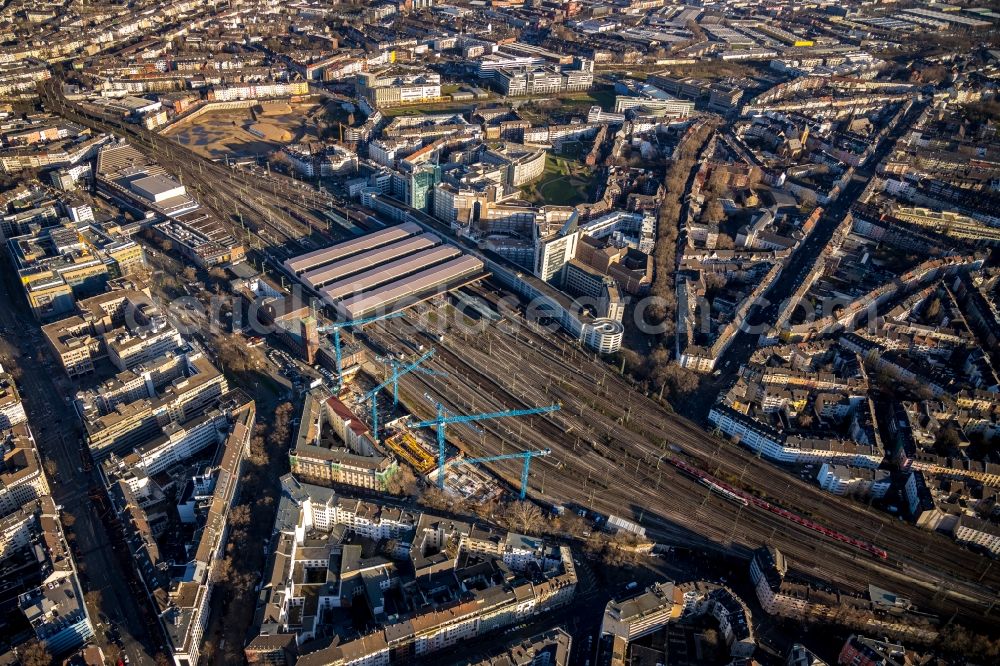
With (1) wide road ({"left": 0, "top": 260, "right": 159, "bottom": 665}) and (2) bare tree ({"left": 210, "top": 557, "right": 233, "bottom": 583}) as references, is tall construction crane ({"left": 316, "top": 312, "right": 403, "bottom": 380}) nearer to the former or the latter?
(2) bare tree ({"left": 210, "top": 557, "right": 233, "bottom": 583})

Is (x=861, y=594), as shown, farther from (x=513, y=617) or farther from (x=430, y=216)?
(x=430, y=216)

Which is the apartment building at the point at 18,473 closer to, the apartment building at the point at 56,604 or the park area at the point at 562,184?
the apartment building at the point at 56,604

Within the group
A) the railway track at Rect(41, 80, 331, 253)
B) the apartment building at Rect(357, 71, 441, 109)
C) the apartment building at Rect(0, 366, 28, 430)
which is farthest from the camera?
the apartment building at Rect(357, 71, 441, 109)

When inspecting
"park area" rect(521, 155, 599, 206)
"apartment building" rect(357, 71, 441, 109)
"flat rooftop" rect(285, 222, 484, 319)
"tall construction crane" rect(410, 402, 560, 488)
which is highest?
"apartment building" rect(357, 71, 441, 109)

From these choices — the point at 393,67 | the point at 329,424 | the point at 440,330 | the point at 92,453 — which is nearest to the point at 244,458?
the point at 329,424

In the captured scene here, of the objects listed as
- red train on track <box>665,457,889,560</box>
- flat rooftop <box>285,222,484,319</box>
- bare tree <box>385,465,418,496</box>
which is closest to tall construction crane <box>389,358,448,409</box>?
flat rooftop <box>285,222,484,319</box>

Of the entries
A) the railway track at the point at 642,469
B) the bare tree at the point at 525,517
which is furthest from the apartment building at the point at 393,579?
the railway track at the point at 642,469

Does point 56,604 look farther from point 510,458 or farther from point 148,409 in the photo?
point 510,458
